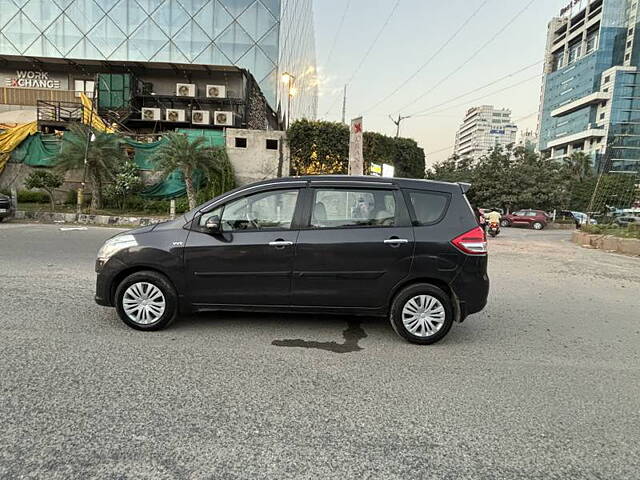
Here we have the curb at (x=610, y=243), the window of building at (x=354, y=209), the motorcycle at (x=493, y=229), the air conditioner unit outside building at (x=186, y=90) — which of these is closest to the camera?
the window of building at (x=354, y=209)

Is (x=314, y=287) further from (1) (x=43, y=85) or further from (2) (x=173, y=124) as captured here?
(1) (x=43, y=85)

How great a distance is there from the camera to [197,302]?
15.1ft

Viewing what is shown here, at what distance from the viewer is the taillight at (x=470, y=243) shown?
4426 mm

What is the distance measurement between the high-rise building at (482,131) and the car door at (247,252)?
475 feet

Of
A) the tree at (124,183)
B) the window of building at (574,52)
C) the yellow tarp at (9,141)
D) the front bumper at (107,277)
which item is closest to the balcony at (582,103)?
the window of building at (574,52)

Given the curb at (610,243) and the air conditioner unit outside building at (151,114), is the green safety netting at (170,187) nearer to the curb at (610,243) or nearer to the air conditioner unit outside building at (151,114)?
the air conditioner unit outside building at (151,114)

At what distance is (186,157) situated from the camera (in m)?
18.7

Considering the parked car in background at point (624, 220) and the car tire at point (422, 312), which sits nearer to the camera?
the car tire at point (422, 312)

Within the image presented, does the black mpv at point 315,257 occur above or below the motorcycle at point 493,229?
above

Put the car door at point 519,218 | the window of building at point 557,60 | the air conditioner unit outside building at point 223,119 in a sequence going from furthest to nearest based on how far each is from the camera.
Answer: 1. the window of building at point 557,60
2. the car door at point 519,218
3. the air conditioner unit outside building at point 223,119

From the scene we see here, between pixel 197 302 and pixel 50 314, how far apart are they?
2.03 meters

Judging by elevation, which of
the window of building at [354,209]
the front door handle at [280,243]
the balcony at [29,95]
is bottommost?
the front door handle at [280,243]

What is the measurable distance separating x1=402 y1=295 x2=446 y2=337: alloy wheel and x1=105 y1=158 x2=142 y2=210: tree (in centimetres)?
1847

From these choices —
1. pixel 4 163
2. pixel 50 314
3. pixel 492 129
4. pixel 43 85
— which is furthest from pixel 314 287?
pixel 492 129
